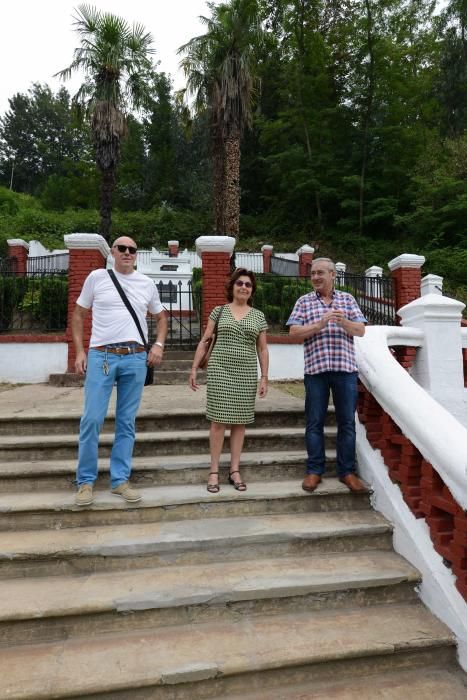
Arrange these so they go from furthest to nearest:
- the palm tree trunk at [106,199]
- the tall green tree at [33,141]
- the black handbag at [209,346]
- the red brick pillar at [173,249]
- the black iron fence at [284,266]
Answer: the tall green tree at [33,141]
the red brick pillar at [173,249]
the black iron fence at [284,266]
the palm tree trunk at [106,199]
the black handbag at [209,346]

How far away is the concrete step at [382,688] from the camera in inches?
70.4

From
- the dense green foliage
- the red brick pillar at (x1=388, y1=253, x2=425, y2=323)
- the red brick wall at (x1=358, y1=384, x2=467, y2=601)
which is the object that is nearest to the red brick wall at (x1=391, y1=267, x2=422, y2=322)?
the red brick pillar at (x1=388, y1=253, x2=425, y2=323)

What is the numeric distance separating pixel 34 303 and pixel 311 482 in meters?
6.70

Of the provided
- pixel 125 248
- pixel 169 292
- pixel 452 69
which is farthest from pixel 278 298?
pixel 452 69

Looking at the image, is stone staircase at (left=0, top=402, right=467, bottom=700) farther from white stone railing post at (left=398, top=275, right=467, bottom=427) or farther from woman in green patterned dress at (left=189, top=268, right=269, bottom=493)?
white stone railing post at (left=398, top=275, right=467, bottom=427)

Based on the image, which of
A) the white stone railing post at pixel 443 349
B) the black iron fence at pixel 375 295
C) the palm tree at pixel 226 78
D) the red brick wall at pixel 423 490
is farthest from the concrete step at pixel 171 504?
the palm tree at pixel 226 78

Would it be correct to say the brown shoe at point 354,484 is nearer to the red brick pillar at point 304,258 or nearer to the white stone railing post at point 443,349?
the white stone railing post at point 443,349

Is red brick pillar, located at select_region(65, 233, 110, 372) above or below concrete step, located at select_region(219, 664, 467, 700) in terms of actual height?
above

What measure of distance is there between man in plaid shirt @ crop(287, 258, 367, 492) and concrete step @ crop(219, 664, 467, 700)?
3.48 ft

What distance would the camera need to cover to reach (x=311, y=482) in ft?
9.37

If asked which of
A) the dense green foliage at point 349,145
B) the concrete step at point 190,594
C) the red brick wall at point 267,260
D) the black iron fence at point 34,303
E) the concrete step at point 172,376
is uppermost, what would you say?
the dense green foliage at point 349,145

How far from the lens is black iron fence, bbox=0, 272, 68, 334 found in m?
7.79

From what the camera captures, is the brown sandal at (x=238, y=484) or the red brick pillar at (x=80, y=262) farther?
the red brick pillar at (x=80, y=262)

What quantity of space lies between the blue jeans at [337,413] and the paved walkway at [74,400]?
107cm
